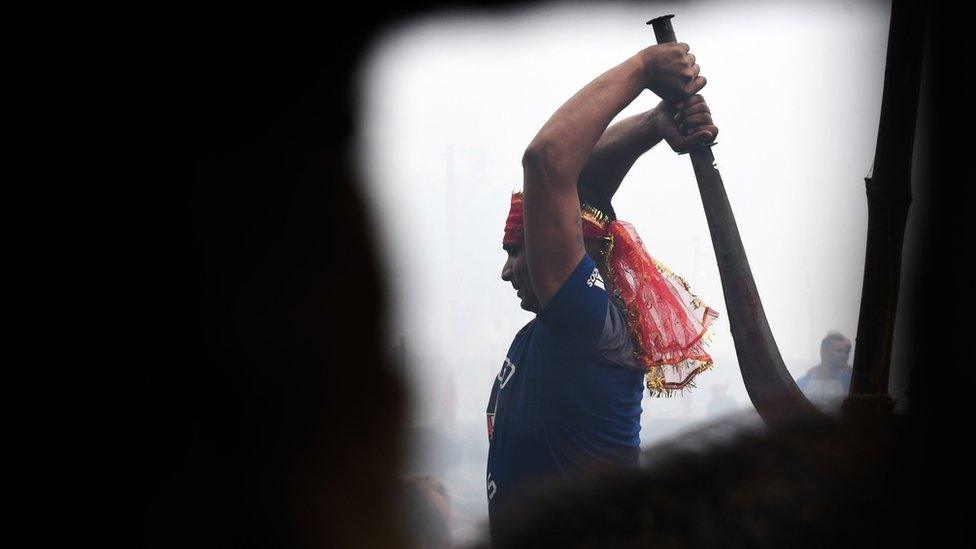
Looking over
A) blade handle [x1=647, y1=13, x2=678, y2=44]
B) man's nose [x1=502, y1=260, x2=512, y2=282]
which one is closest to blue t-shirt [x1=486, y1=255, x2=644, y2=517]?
man's nose [x1=502, y1=260, x2=512, y2=282]

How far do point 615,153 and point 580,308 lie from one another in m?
0.40

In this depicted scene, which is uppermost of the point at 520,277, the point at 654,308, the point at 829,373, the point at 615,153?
the point at 615,153

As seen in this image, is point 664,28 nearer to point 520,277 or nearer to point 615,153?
point 615,153

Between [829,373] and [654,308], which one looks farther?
[654,308]

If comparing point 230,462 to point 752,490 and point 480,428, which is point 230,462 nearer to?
point 480,428

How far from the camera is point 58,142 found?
1899 mm

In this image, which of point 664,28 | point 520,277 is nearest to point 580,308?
point 520,277

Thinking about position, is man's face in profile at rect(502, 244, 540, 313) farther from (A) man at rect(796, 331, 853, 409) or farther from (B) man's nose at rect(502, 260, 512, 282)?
(A) man at rect(796, 331, 853, 409)

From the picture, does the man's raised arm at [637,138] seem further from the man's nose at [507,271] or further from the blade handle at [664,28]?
the man's nose at [507,271]

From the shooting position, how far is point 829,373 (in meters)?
1.87

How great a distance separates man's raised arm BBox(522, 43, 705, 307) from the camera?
6.34 ft

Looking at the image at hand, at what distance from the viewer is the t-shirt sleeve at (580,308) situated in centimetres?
193

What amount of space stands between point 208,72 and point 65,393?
91cm

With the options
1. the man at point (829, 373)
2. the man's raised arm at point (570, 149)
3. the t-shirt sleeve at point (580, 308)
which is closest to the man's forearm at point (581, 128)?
the man's raised arm at point (570, 149)
